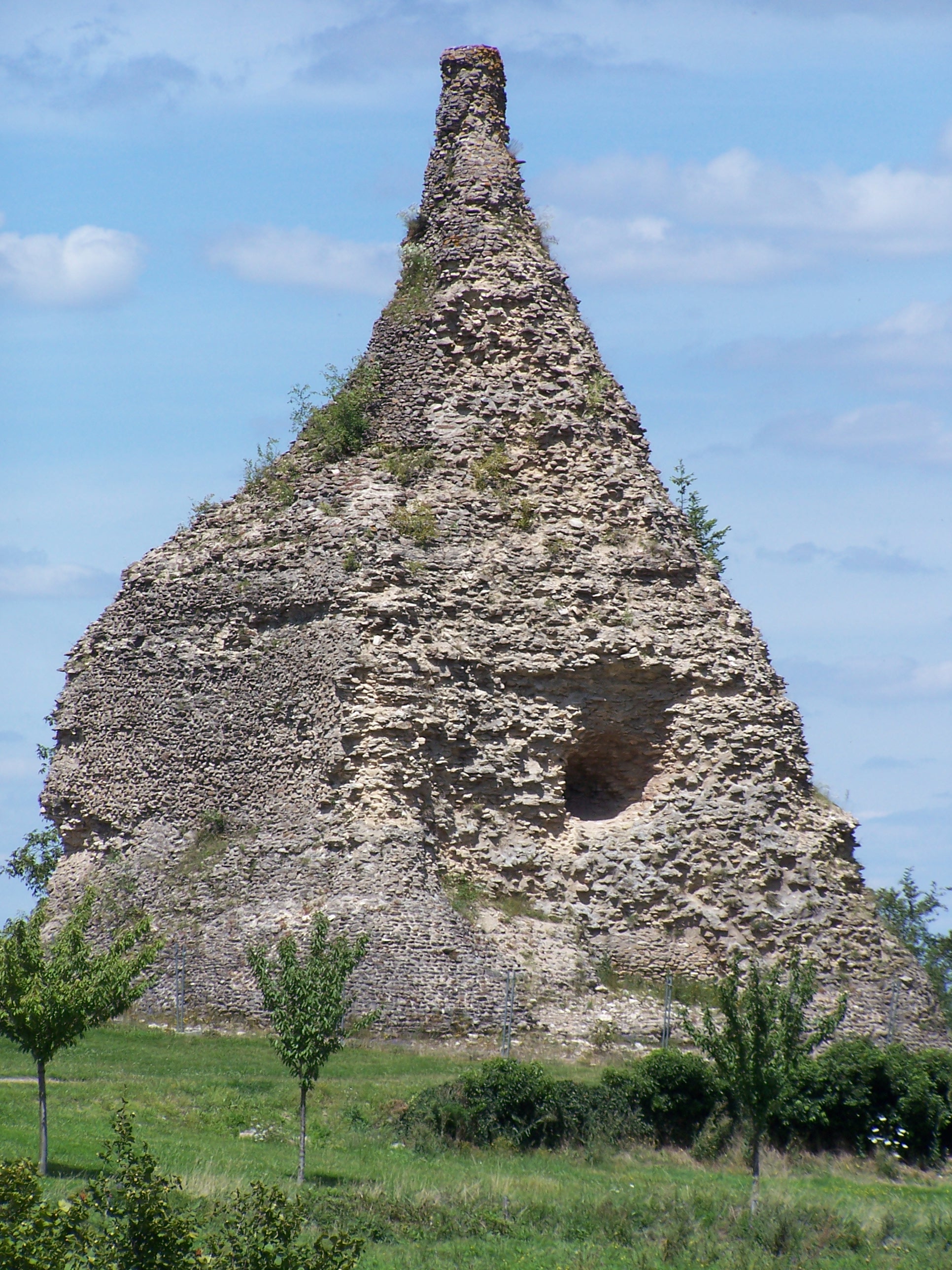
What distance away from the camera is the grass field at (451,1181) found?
51.2ft

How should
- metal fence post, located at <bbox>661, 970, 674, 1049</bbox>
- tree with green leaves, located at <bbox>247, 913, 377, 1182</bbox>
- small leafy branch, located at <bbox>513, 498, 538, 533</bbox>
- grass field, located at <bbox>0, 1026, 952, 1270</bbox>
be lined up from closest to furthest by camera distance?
grass field, located at <bbox>0, 1026, 952, 1270</bbox> → tree with green leaves, located at <bbox>247, 913, 377, 1182</bbox> → metal fence post, located at <bbox>661, 970, 674, 1049</bbox> → small leafy branch, located at <bbox>513, 498, 538, 533</bbox>

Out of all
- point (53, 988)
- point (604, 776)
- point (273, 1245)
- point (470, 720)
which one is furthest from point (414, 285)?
point (273, 1245)

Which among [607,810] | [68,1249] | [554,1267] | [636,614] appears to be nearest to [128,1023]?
[607,810]

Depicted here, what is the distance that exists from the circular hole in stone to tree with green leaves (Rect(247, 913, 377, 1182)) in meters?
11.0

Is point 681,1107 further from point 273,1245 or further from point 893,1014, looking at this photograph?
point 273,1245

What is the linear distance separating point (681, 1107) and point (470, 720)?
891cm

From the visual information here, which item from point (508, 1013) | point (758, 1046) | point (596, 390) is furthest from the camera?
point (596, 390)

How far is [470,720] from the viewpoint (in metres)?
28.2

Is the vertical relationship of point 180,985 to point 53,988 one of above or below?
below

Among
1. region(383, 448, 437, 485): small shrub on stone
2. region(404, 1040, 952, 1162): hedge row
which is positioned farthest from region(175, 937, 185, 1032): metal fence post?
region(383, 448, 437, 485): small shrub on stone

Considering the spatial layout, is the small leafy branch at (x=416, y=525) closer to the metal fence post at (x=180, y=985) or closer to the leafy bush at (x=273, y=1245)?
the metal fence post at (x=180, y=985)

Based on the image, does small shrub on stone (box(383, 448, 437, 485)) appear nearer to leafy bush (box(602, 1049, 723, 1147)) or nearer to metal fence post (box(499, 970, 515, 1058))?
metal fence post (box(499, 970, 515, 1058))

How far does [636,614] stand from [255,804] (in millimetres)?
7831

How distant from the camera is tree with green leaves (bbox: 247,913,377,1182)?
59.0 feet
